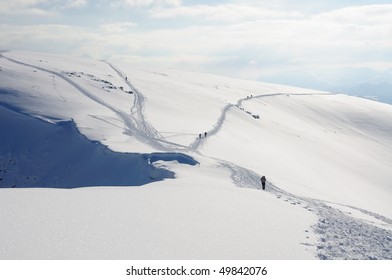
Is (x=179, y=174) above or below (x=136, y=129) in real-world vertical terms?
below

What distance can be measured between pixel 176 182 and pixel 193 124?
25.9 meters

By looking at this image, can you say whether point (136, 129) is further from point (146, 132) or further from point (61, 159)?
point (61, 159)

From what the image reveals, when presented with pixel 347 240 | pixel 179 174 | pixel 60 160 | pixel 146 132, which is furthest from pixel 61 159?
pixel 347 240

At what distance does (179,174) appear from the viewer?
24.1 meters

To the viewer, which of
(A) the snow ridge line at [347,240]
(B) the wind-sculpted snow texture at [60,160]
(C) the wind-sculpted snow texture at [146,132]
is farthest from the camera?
(C) the wind-sculpted snow texture at [146,132]

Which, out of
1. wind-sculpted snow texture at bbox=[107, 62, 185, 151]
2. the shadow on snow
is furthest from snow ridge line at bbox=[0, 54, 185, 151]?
the shadow on snow

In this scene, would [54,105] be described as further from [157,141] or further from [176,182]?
[176,182]

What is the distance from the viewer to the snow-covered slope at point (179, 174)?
1271 cm

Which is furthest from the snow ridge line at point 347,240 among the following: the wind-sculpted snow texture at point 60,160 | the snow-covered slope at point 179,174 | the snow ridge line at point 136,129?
the snow ridge line at point 136,129

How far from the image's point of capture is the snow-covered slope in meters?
12.7

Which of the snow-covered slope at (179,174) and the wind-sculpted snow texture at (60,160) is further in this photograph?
the wind-sculpted snow texture at (60,160)

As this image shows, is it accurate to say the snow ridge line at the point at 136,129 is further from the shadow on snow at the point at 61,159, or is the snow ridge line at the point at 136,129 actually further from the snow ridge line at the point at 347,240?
the snow ridge line at the point at 347,240

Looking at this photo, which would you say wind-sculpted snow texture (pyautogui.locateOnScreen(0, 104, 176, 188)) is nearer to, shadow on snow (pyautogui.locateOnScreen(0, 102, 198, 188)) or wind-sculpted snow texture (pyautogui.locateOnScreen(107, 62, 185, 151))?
shadow on snow (pyautogui.locateOnScreen(0, 102, 198, 188))

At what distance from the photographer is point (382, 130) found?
2960 inches
